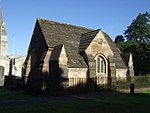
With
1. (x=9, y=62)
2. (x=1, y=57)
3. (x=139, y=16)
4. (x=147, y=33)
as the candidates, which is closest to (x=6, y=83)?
(x=1, y=57)

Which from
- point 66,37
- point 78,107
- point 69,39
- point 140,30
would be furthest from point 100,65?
point 140,30

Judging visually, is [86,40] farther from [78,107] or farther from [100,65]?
[78,107]

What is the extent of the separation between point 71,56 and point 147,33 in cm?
5109

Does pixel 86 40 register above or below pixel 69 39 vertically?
below

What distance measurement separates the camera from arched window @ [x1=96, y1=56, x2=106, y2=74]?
31.8 m

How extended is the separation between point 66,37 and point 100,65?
6208 mm

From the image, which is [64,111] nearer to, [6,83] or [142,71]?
[6,83]

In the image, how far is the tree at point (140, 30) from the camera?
75.1m

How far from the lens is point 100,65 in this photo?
31.8 metres

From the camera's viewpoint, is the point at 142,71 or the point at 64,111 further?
the point at 142,71

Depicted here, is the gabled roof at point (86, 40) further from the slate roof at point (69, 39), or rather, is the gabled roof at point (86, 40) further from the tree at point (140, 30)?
the tree at point (140, 30)

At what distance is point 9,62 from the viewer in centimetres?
6925

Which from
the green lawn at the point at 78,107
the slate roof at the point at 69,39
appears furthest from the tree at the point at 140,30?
the green lawn at the point at 78,107

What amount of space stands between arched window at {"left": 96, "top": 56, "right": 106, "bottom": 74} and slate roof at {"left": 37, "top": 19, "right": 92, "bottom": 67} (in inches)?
109
